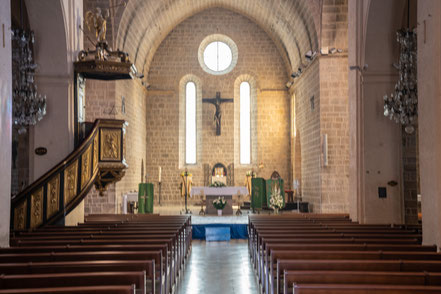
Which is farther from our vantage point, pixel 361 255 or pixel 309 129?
pixel 309 129

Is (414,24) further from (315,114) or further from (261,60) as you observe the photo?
(261,60)

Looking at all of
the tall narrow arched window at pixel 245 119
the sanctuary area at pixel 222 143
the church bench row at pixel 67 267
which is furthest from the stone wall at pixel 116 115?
the church bench row at pixel 67 267

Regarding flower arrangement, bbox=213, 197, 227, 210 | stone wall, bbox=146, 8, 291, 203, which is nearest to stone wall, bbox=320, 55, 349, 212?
flower arrangement, bbox=213, 197, 227, 210

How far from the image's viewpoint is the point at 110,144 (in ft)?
27.3

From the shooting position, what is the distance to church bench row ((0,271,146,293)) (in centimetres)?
325

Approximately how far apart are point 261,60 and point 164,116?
16.1ft

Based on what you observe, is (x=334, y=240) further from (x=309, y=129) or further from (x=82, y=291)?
(x=309, y=129)

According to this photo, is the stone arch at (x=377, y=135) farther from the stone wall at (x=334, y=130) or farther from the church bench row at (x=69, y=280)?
the church bench row at (x=69, y=280)

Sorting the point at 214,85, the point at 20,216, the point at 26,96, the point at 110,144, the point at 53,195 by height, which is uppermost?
the point at 214,85

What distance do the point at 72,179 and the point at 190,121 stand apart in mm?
14323

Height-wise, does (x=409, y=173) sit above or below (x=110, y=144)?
below

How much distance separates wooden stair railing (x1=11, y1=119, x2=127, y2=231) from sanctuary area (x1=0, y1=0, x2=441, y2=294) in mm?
27

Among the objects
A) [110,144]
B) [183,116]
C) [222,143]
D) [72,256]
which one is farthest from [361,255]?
[183,116]

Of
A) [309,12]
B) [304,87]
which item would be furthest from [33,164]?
[304,87]
